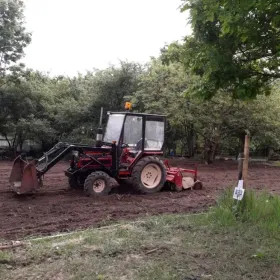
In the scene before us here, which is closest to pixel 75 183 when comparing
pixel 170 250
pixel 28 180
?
pixel 28 180

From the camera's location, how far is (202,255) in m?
4.69

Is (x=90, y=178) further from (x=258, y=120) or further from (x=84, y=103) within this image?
(x=84, y=103)

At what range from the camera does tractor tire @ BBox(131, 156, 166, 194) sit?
9477mm

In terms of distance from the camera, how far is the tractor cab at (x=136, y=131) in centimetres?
939

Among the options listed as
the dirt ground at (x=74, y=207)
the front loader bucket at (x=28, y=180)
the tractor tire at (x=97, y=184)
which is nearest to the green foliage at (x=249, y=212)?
the dirt ground at (x=74, y=207)

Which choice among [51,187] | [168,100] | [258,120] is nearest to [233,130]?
[258,120]

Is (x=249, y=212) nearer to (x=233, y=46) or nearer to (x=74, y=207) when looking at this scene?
(x=233, y=46)

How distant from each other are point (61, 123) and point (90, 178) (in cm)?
1283

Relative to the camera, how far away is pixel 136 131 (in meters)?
9.55

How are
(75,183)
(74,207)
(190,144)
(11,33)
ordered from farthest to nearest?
(190,144) → (11,33) → (75,183) → (74,207)

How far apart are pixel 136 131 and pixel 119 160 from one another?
88 cm

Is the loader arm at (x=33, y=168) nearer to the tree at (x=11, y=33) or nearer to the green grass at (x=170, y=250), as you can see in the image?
the green grass at (x=170, y=250)

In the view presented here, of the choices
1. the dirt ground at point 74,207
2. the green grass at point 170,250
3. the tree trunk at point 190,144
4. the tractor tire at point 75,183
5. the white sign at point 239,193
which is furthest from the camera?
the tree trunk at point 190,144

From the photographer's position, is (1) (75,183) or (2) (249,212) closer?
(2) (249,212)
